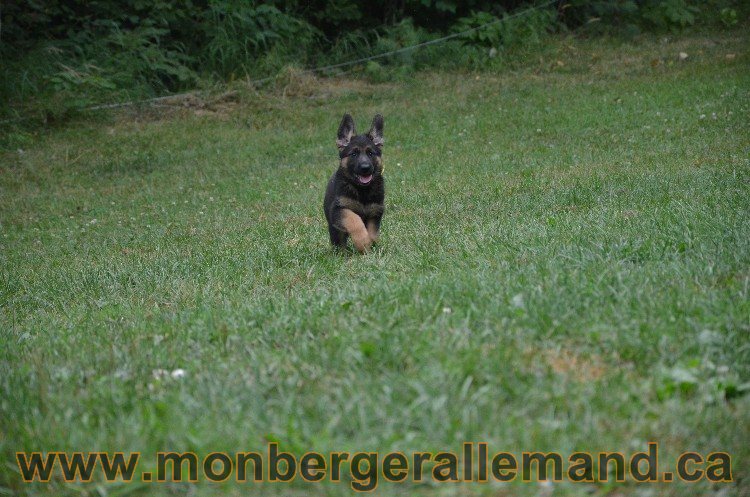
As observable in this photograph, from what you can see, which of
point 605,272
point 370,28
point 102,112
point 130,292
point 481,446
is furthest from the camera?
point 370,28

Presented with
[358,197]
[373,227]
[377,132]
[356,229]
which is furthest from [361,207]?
[377,132]

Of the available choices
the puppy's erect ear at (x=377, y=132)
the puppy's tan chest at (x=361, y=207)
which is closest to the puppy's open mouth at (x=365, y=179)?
the puppy's tan chest at (x=361, y=207)

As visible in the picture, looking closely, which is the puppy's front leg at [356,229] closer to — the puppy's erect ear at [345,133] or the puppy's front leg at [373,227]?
the puppy's front leg at [373,227]

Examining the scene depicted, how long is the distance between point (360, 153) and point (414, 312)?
10.3 feet

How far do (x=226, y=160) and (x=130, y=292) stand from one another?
813 cm

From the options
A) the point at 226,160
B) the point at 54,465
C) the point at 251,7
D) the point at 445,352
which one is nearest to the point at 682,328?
the point at 445,352

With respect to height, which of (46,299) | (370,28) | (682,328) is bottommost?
(46,299)

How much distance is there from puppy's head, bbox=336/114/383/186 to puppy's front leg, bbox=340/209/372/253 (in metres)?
0.36

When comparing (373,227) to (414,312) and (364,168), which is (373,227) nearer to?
(364,168)

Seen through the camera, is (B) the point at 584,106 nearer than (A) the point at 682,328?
No

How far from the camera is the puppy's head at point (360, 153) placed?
274 inches

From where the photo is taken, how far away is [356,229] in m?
6.74

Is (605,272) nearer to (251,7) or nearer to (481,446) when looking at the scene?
(481,446)

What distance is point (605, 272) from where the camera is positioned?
4547mm
